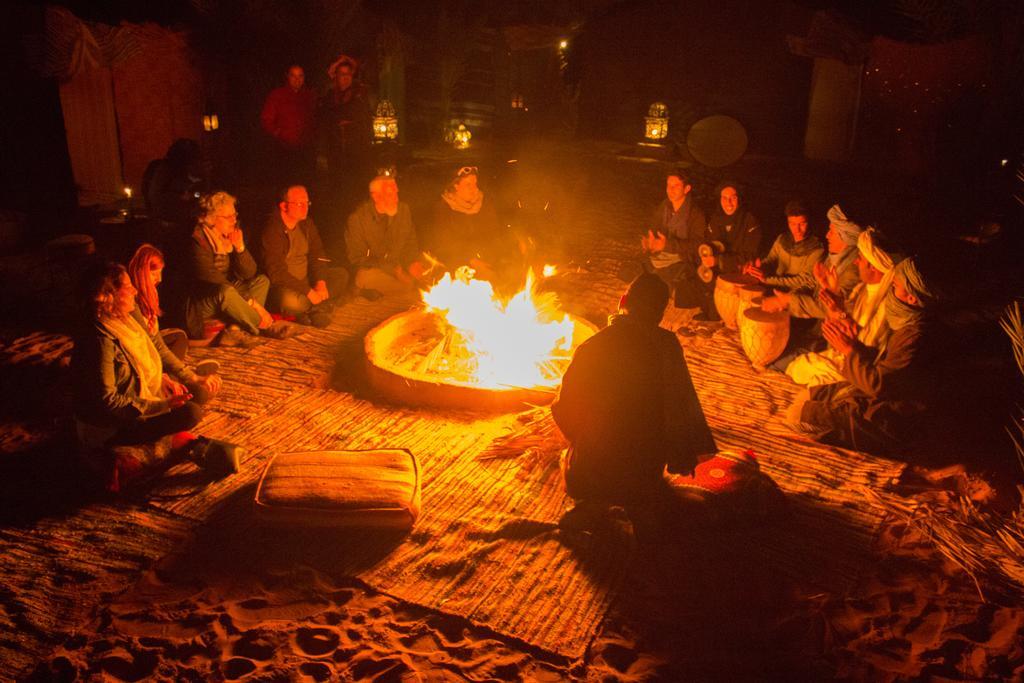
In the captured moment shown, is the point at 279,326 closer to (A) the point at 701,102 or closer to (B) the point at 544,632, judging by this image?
(B) the point at 544,632

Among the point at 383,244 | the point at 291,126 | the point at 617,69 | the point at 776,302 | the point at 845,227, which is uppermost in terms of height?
the point at 617,69

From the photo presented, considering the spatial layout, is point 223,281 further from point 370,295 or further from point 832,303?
point 832,303

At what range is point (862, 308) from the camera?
591cm

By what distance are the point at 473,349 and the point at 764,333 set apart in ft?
8.55

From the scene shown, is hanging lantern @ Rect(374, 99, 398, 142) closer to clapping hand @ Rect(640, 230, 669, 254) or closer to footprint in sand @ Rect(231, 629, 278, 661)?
clapping hand @ Rect(640, 230, 669, 254)

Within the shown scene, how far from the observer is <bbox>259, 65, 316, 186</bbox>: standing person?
9.84 meters

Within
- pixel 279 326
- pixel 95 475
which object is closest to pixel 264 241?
pixel 279 326

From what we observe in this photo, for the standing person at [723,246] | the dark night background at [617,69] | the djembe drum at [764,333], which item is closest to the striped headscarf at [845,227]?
the djembe drum at [764,333]

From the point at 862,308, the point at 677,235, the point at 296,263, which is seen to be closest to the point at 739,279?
the point at 677,235

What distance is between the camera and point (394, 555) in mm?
4188

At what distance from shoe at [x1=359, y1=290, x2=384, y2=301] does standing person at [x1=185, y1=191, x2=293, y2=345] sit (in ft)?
4.09

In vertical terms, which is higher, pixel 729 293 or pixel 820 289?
pixel 820 289

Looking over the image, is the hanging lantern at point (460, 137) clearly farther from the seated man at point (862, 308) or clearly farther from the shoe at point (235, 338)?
the seated man at point (862, 308)

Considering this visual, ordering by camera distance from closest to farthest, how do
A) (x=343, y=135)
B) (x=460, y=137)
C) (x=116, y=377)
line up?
(x=116, y=377), (x=343, y=135), (x=460, y=137)
